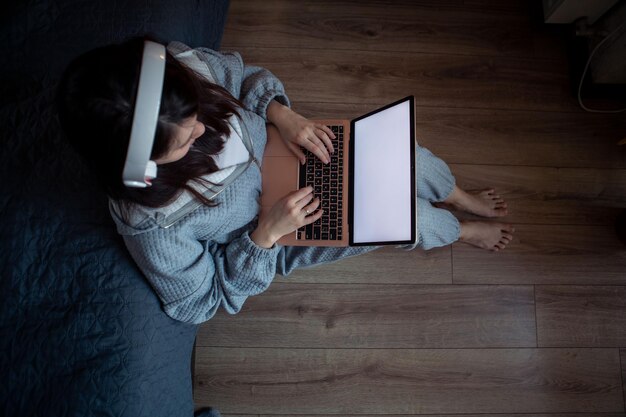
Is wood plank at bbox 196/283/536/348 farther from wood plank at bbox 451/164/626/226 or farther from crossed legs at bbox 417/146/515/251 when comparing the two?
wood plank at bbox 451/164/626/226

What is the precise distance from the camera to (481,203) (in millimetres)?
1302

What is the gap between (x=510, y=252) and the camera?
1326mm

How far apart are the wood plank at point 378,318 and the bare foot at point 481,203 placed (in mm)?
230

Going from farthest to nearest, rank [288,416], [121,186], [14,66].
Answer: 1. [288,416]
2. [14,66]
3. [121,186]

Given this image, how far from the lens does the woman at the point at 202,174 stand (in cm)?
62

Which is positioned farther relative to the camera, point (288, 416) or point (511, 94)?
point (511, 94)

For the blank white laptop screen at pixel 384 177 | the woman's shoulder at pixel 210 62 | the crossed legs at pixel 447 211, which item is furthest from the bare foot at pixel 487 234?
the woman's shoulder at pixel 210 62

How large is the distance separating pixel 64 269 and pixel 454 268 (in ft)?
3.40

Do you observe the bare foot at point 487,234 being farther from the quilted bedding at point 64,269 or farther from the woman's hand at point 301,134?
the quilted bedding at point 64,269

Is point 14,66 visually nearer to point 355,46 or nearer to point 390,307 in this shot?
point 355,46

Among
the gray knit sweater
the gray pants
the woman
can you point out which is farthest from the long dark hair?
the gray pants

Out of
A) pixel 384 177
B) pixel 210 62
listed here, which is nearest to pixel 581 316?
pixel 384 177

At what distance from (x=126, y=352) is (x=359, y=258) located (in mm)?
692

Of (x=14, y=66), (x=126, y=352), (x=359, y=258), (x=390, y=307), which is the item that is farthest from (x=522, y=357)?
(x=14, y=66)
